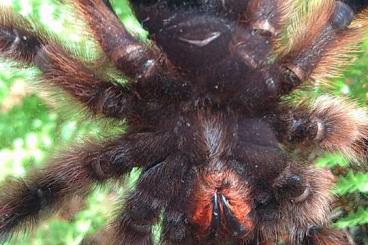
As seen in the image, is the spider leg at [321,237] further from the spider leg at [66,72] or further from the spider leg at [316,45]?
the spider leg at [66,72]

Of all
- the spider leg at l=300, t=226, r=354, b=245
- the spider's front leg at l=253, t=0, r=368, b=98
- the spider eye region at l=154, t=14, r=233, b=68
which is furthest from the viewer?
the spider leg at l=300, t=226, r=354, b=245

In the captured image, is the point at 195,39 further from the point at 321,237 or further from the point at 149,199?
the point at 321,237

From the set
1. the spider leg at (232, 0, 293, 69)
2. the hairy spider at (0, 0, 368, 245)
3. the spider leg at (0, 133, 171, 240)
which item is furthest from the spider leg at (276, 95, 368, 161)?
the spider leg at (0, 133, 171, 240)

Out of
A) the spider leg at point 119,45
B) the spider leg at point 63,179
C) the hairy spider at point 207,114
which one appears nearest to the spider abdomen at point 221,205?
the hairy spider at point 207,114

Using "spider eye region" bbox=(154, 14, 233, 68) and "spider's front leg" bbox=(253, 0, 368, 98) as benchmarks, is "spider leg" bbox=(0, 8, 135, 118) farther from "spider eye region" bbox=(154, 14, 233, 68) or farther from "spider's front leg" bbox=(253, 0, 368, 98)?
"spider's front leg" bbox=(253, 0, 368, 98)

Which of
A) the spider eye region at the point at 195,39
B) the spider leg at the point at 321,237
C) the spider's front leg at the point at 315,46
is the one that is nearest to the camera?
the spider eye region at the point at 195,39

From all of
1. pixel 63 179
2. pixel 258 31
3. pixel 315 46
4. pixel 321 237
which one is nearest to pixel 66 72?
pixel 63 179
